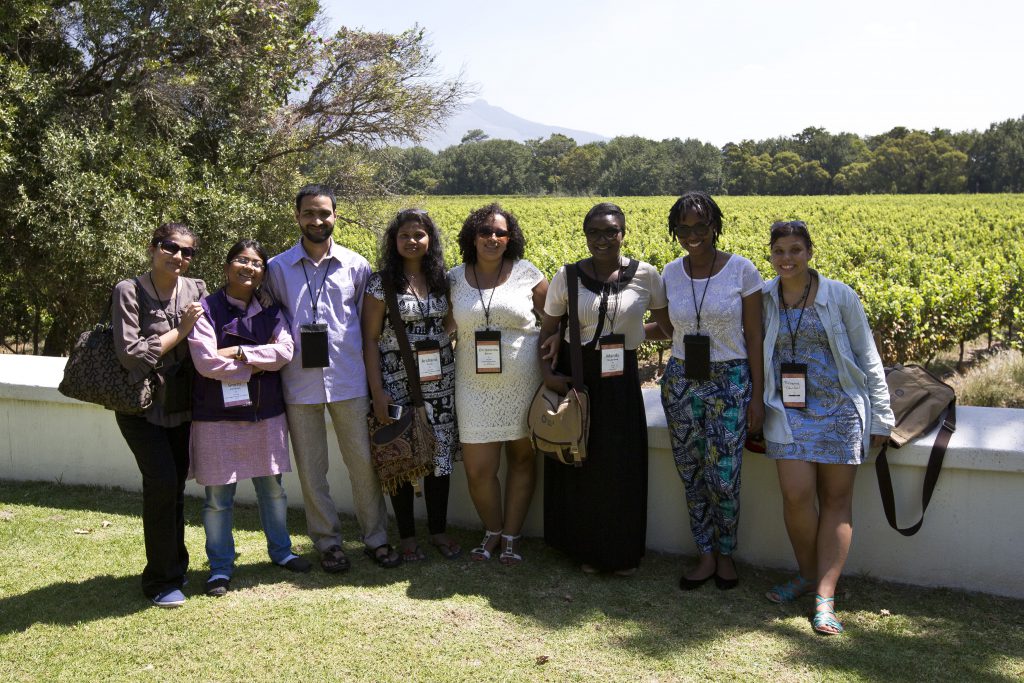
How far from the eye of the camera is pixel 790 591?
12.4 feet

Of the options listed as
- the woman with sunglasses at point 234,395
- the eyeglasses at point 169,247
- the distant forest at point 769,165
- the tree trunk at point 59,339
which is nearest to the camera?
the eyeglasses at point 169,247

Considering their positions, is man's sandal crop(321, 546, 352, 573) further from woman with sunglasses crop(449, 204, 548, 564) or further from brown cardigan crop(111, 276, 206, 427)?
brown cardigan crop(111, 276, 206, 427)

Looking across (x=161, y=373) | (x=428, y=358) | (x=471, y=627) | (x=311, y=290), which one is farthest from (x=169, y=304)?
(x=471, y=627)

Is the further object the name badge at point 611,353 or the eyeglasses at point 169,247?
the name badge at point 611,353

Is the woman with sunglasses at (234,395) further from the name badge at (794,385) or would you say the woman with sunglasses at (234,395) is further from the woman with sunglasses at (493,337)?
the name badge at (794,385)

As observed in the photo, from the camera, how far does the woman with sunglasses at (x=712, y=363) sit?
12.4 ft

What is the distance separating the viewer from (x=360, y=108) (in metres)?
13.1

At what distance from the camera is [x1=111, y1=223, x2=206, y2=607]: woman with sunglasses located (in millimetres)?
3516

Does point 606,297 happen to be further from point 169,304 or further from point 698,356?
point 169,304

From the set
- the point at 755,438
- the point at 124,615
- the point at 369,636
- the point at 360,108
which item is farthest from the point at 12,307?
the point at 755,438

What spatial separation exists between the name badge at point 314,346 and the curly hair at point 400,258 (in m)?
0.41

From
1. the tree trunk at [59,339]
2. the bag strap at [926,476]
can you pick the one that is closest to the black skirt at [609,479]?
the bag strap at [926,476]

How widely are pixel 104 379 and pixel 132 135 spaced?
660cm

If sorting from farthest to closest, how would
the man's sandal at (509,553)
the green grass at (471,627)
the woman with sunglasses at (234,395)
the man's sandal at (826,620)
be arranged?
the man's sandal at (509,553), the woman with sunglasses at (234,395), the man's sandal at (826,620), the green grass at (471,627)
